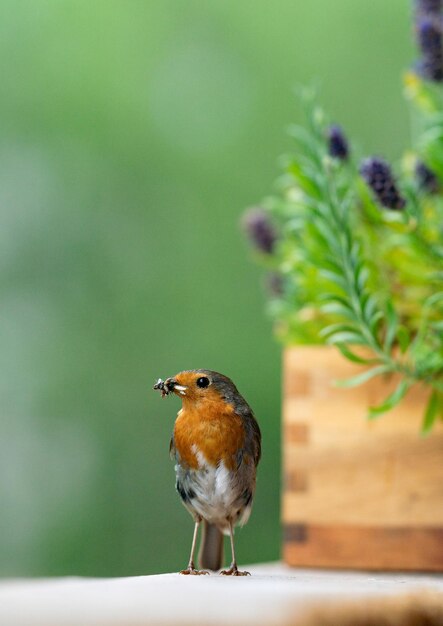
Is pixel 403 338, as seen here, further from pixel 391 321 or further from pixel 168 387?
pixel 168 387

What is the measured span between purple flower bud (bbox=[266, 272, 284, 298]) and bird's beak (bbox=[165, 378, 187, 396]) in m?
0.71

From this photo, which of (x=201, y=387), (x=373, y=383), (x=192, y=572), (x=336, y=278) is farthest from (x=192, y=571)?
(x=373, y=383)

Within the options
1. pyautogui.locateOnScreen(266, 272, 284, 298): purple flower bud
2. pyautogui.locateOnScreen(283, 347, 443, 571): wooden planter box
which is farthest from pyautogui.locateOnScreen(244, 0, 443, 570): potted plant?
pyautogui.locateOnScreen(266, 272, 284, 298): purple flower bud

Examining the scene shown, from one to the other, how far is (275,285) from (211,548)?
2.28 feet

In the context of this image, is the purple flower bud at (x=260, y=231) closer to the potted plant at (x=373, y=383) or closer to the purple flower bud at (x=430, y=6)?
the potted plant at (x=373, y=383)

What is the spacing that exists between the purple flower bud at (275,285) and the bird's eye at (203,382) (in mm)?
708

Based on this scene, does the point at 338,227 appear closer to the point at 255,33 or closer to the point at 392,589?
the point at 392,589

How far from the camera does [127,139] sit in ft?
8.27

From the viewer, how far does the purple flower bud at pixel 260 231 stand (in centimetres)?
104

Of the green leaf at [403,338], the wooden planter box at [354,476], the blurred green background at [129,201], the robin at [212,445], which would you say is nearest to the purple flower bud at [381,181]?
the green leaf at [403,338]

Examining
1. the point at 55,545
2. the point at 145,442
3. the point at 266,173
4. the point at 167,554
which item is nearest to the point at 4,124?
the point at 266,173

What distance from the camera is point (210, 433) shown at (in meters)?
0.43

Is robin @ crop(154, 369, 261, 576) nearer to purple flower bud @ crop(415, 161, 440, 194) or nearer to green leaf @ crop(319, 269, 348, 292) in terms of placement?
green leaf @ crop(319, 269, 348, 292)

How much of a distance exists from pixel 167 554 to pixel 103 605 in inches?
22.7
